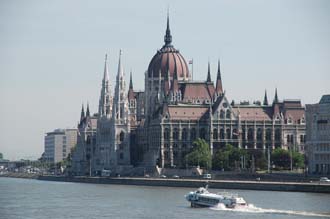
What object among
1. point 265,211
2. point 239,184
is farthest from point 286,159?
point 265,211

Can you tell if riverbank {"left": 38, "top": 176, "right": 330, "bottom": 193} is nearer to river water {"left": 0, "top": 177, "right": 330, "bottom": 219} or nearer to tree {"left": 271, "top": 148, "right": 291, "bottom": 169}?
river water {"left": 0, "top": 177, "right": 330, "bottom": 219}

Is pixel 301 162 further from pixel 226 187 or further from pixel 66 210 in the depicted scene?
pixel 66 210

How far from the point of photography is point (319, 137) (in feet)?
581

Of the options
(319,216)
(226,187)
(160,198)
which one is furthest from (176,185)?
(319,216)

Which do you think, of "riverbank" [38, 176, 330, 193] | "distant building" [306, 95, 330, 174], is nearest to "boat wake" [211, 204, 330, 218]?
"riverbank" [38, 176, 330, 193]

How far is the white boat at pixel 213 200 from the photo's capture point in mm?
118312

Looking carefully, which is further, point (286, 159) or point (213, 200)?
point (286, 159)

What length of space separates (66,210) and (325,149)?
64.3 meters

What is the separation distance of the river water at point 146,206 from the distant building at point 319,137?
23929 mm

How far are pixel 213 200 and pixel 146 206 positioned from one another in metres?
8.05

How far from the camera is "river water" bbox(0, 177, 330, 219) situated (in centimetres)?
11269

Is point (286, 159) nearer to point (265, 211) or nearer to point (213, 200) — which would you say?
point (213, 200)

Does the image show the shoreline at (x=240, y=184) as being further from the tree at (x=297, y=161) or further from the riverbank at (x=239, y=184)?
the tree at (x=297, y=161)

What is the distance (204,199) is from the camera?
406 feet
